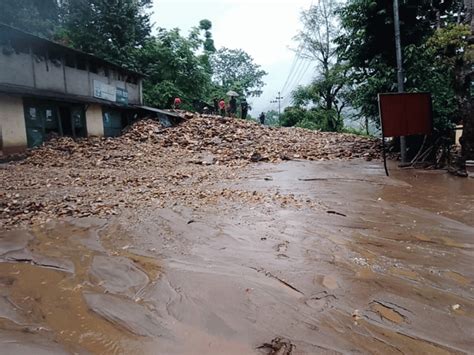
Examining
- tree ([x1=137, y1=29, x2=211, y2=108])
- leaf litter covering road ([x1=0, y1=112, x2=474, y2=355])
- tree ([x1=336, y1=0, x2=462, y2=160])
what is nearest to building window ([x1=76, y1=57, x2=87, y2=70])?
tree ([x1=137, y1=29, x2=211, y2=108])

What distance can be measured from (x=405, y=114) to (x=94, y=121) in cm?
1394

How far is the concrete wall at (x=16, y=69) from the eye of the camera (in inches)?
502

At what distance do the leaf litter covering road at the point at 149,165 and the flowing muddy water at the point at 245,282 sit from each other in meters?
1.09

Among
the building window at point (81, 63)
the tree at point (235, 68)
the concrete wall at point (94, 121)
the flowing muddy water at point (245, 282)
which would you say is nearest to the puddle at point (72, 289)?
the flowing muddy water at point (245, 282)

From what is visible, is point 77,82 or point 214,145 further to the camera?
point 77,82

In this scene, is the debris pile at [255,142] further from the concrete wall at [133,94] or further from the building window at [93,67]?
the building window at [93,67]

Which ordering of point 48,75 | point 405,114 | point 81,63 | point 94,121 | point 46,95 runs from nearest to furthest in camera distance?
point 405,114 < point 46,95 < point 48,75 < point 81,63 < point 94,121

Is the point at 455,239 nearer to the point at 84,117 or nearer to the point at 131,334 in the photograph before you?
the point at 131,334

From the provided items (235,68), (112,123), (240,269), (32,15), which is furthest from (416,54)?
(235,68)

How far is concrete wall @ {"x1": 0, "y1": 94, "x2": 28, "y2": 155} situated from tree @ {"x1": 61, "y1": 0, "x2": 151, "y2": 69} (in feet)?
35.8

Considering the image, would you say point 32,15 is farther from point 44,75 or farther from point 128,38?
point 44,75

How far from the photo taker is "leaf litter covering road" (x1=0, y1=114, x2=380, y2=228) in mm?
6234

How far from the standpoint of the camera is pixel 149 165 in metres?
11.9

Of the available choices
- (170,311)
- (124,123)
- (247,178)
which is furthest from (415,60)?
(124,123)
